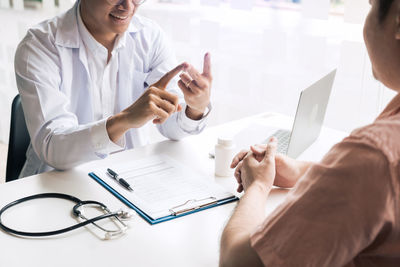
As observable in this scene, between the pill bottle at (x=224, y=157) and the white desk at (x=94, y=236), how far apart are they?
1.1 inches

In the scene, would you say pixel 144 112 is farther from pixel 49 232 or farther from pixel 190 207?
pixel 49 232

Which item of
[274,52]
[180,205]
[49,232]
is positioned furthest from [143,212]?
[274,52]

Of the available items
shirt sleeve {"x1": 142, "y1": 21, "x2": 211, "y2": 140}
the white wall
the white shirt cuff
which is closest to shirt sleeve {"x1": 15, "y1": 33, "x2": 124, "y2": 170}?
the white shirt cuff

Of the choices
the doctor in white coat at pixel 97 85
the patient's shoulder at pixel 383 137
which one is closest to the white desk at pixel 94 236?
the doctor in white coat at pixel 97 85

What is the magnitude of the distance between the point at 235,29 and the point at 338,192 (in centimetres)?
199

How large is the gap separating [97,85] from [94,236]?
0.81 m

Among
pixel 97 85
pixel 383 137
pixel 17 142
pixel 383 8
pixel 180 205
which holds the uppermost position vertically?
pixel 383 8

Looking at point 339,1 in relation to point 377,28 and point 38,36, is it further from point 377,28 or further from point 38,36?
point 377,28

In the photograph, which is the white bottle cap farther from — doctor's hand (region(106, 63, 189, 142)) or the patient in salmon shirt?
the patient in salmon shirt

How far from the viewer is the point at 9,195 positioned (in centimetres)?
122

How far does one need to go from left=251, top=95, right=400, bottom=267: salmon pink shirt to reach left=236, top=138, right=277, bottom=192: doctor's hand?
36 cm

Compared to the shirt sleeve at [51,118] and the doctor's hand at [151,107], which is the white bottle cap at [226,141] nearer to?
the doctor's hand at [151,107]

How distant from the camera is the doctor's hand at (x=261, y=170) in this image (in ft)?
3.51

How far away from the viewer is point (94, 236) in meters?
1.04
